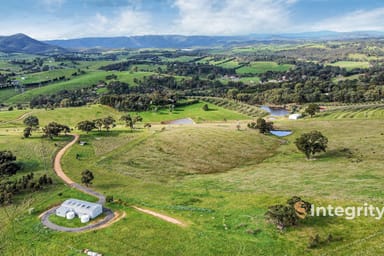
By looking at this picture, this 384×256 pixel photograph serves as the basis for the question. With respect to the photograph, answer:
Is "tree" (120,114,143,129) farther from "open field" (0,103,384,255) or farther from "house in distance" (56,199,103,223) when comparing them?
"house in distance" (56,199,103,223)

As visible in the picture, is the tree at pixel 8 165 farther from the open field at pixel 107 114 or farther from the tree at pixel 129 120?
the open field at pixel 107 114

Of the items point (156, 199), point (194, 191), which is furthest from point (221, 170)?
point (156, 199)

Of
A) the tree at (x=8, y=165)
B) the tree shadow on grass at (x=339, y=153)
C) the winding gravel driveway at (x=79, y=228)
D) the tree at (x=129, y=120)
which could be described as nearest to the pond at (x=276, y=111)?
the tree at (x=129, y=120)

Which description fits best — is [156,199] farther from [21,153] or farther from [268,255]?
[21,153]

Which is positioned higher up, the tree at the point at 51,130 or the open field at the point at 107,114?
the tree at the point at 51,130

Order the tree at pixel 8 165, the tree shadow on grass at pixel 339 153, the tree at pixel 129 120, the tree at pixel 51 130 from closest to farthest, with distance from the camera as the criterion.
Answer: the tree at pixel 8 165, the tree shadow on grass at pixel 339 153, the tree at pixel 51 130, the tree at pixel 129 120

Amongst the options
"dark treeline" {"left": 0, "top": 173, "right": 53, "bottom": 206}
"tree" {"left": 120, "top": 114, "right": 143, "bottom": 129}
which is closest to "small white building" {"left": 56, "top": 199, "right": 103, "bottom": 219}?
"dark treeline" {"left": 0, "top": 173, "right": 53, "bottom": 206}

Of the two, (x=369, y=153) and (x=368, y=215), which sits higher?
(x=368, y=215)
